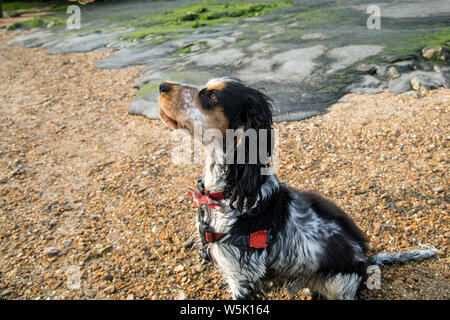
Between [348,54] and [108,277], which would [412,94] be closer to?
[348,54]

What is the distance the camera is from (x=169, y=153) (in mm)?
5613

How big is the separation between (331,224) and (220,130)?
1322 millimetres

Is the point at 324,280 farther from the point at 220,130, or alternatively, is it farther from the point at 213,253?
the point at 220,130

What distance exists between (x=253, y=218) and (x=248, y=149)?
2.01 feet

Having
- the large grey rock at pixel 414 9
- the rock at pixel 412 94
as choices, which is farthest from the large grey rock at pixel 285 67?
the large grey rock at pixel 414 9

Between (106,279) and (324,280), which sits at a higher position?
(324,280)

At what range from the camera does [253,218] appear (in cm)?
294

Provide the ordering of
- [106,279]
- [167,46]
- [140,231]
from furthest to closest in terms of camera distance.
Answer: [167,46] → [140,231] → [106,279]

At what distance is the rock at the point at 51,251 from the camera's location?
12.7ft

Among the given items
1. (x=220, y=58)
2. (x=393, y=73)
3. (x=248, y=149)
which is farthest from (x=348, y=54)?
(x=248, y=149)

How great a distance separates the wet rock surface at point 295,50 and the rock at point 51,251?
329 centimetres

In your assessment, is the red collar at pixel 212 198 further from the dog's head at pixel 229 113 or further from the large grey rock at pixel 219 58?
the large grey rock at pixel 219 58

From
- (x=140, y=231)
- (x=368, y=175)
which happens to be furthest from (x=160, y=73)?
(x=368, y=175)

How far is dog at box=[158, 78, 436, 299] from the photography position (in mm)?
2881
